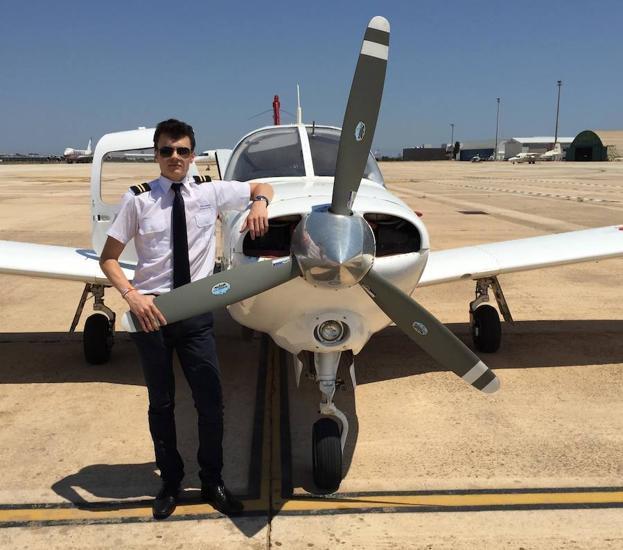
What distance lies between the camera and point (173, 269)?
347 centimetres

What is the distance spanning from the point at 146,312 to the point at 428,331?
151cm

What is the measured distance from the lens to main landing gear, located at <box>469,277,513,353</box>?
643cm

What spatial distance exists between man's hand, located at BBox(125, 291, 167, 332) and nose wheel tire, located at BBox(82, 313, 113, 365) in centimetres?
304

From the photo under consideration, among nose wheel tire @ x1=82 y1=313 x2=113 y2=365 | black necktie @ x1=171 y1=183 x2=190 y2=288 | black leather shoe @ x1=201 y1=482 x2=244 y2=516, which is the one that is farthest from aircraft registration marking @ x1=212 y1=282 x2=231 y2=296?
nose wheel tire @ x1=82 y1=313 x2=113 y2=365

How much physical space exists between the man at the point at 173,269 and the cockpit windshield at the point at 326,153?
4.95ft

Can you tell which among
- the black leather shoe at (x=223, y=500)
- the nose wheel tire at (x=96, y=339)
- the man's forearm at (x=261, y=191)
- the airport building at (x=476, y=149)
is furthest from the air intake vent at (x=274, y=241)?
the airport building at (x=476, y=149)

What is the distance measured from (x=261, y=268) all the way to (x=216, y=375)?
70 centimetres

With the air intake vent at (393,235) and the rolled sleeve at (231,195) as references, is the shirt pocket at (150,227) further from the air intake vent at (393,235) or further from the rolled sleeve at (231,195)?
the air intake vent at (393,235)

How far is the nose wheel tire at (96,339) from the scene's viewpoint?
6.06 metres

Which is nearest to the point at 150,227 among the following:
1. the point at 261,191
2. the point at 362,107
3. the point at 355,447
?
the point at 261,191

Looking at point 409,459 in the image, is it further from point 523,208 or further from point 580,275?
point 523,208

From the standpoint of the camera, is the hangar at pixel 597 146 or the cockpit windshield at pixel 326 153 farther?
the hangar at pixel 597 146

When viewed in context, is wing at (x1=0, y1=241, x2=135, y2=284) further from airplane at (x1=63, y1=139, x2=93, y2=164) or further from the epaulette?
airplane at (x1=63, y1=139, x2=93, y2=164)

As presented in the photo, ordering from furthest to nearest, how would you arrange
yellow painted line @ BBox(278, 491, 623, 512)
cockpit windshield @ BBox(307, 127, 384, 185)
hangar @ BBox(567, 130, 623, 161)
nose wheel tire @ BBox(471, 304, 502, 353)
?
hangar @ BBox(567, 130, 623, 161) < nose wheel tire @ BBox(471, 304, 502, 353) < cockpit windshield @ BBox(307, 127, 384, 185) < yellow painted line @ BBox(278, 491, 623, 512)
